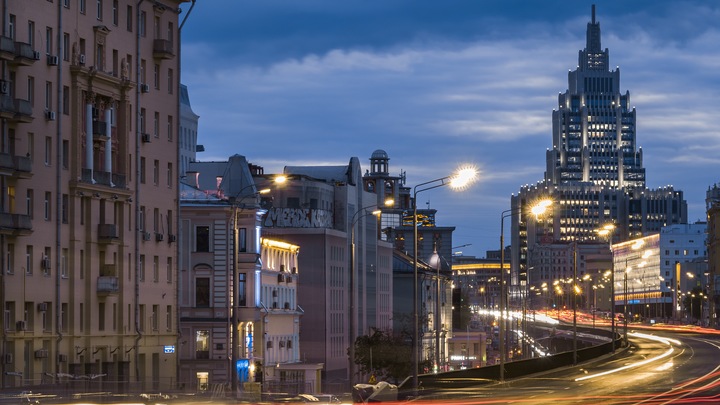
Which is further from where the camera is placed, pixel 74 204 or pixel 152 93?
pixel 152 93

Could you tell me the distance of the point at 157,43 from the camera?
8831 cm

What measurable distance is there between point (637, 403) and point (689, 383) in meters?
17.2

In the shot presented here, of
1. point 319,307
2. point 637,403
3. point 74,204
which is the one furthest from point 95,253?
point 319,307

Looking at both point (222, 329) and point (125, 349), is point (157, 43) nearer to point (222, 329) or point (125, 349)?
point (125, 349)

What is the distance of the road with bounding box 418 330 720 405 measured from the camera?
58.6 m

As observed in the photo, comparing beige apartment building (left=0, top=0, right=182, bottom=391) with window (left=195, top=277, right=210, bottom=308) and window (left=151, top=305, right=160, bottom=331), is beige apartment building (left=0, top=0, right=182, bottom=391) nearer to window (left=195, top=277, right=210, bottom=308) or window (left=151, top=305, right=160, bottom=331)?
window (left=151, top=305, right=160, bottom=331)

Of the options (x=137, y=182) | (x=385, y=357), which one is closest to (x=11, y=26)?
(x=137, y=182)

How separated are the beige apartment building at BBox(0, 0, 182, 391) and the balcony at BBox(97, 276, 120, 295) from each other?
115 millimetres

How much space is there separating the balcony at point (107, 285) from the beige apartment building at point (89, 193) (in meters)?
0.12

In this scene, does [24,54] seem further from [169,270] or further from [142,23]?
[169,270]

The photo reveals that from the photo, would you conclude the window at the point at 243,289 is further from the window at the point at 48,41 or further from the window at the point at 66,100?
the window at the point at 48,41

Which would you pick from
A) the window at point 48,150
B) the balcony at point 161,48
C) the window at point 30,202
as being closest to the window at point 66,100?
the window at point 48,150

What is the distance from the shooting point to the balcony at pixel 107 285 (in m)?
80.4

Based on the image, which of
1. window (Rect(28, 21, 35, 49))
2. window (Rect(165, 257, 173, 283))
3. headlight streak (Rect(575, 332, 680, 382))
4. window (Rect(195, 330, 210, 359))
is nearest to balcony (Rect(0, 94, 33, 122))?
window (Rect(28, 21, 35, 49))
